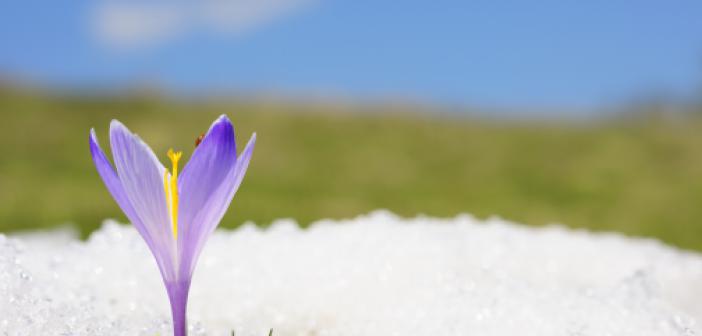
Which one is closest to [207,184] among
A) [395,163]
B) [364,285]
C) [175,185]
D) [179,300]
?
[175,185]

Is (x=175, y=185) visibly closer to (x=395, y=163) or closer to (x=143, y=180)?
(x=143, y=180)

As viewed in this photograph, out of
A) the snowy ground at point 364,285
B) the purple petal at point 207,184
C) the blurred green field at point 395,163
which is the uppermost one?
the purple petal at point 207,184

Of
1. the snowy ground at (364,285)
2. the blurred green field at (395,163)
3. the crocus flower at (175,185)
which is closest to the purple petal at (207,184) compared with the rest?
the crocus flower at (175,185)

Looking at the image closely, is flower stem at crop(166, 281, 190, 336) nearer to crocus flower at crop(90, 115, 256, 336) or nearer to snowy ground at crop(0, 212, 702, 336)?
crocus flower at crop(90, 115, 256, 336)

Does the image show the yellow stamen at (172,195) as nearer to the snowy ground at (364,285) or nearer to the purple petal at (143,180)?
the purple petal at (143,180)

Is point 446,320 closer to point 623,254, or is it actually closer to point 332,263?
point 332,263
